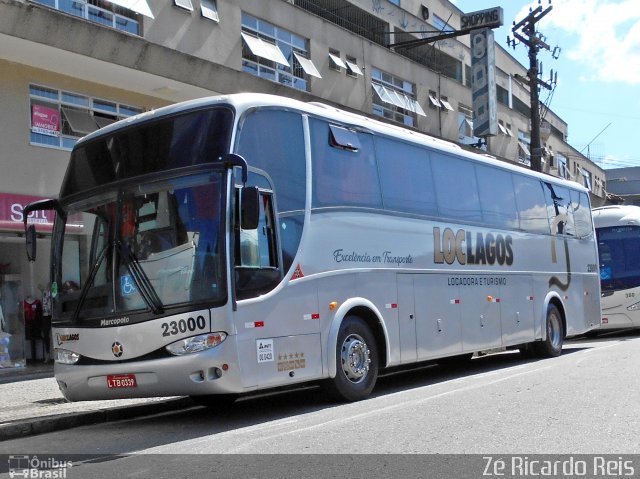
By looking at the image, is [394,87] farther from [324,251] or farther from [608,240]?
[324,251]

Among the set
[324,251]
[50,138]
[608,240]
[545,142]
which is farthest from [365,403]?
[545,142]

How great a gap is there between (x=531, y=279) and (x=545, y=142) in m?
33.7

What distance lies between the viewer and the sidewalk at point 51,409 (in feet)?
27.9

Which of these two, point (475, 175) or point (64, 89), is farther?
point (64, 89)

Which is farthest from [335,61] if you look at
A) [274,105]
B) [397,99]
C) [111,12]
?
[274,105]

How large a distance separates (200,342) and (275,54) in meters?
15.6

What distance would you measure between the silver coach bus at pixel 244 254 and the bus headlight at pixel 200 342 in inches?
0.6

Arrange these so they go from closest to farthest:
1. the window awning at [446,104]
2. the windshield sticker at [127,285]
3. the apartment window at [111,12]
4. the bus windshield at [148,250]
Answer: the bus windshield at [148,250] → the windshield sticker at [127,285] → the apartment window at [111,12] → the window awning at [446,104]

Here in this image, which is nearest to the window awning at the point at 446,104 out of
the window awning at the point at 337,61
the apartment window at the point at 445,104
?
the apartment window at the point at 445,104

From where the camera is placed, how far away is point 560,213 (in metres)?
16.4

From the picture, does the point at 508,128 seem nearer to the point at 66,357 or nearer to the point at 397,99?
the point at 397,99

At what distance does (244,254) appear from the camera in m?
7.98

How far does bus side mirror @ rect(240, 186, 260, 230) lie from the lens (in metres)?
7.63

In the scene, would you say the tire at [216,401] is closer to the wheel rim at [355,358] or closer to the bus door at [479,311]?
the wheel rim at [355,358]
